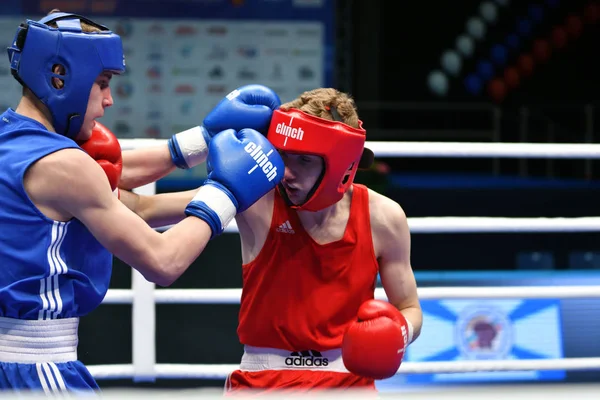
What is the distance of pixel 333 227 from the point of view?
2340mm

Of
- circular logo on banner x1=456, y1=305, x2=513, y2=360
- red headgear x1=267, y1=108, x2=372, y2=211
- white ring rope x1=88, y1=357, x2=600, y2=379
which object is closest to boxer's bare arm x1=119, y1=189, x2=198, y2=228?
red headgear x1=267, y1=108, x2=372, y2=211

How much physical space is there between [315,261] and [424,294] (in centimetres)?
94

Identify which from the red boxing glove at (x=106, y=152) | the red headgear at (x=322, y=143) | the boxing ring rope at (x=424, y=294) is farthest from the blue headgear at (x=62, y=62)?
the boxing ring rope at (x=424, y=294)

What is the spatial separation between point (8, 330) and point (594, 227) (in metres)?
2.25

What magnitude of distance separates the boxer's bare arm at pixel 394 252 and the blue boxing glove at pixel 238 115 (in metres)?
0.40

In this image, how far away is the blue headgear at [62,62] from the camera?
6.20ft

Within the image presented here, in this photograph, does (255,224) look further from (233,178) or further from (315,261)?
(233,178)

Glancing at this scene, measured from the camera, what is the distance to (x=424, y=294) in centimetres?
311

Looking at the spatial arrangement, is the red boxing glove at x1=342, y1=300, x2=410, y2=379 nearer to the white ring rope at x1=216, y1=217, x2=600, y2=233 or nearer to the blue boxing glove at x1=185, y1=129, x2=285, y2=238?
the blue boxing glove at x1=185, y1=129, x2=285, y2=238

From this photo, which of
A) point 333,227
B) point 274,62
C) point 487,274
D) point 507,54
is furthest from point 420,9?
point 333,227

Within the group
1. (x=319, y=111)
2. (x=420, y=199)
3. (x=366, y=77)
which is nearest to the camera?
(x=319, y=111)

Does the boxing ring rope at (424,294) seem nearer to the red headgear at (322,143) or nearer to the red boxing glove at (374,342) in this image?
the red headgear at (322,143)

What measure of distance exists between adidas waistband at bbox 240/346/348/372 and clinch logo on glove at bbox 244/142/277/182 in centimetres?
53

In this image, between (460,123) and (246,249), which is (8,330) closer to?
(246,249)
